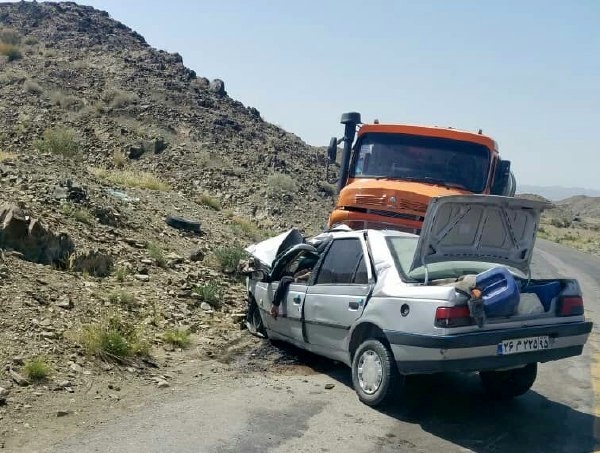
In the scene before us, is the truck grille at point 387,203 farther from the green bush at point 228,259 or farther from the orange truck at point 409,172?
the green bush at point 228,259

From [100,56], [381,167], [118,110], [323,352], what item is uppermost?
[100,56]

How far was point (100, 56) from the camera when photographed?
3928cm

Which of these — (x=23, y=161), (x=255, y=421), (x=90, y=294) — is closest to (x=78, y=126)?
(x=23, y=161)

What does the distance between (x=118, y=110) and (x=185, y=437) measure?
2785cm

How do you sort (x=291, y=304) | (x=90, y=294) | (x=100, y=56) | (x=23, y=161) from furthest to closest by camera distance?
(x=100, y=56), (x=23, y=161), (x=90, y=294), (x=291, y=304)

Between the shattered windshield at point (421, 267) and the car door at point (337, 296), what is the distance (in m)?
0.32

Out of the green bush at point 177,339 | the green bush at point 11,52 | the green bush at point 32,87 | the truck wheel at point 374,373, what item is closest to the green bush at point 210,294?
the green bush at point 177,339

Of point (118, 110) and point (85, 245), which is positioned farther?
point (118, 110)

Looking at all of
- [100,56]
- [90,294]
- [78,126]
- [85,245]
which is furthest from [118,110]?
[90,294]

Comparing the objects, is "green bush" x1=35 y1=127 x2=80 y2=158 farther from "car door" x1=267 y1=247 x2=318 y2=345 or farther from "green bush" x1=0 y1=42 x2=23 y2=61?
"car door" x1=267 y1=247 x2=318 y2=345

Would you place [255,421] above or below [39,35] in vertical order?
below

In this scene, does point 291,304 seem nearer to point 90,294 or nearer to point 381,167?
point 90,294

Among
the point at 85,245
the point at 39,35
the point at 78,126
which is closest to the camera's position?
the point at 85,245

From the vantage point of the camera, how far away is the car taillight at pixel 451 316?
560 centimetres
